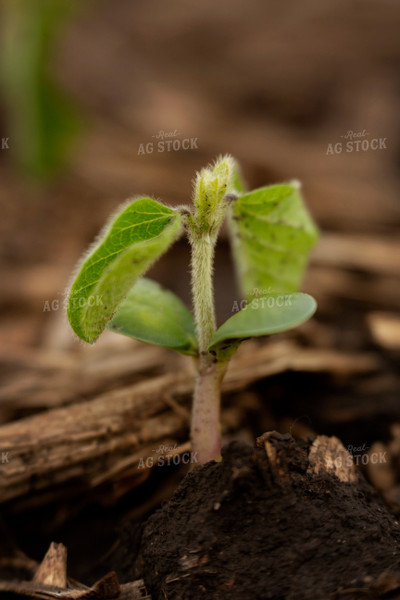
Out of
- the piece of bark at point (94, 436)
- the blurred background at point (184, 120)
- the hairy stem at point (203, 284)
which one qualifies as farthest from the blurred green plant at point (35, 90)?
the hairy stem at point (203, 284)

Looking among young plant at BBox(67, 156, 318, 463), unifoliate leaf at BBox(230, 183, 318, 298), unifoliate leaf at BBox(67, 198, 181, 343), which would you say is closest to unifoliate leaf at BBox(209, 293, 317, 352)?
young plant at BBox(67, 156, 318, 463)

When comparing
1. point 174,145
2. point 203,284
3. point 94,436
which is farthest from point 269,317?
point 174,145

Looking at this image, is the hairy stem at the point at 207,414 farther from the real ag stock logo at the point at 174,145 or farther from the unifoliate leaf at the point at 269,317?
the real ag stock logo at the point at 174,145

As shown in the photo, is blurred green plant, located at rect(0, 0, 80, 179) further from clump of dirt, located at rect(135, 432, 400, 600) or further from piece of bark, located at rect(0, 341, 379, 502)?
clump of dirt, located at rect(135, 432, 400, 600)

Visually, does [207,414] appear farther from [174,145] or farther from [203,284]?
[174,145]

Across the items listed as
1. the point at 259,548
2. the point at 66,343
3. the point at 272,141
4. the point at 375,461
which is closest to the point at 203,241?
the point at 259,548

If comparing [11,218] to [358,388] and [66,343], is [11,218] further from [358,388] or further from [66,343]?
[358,388]
